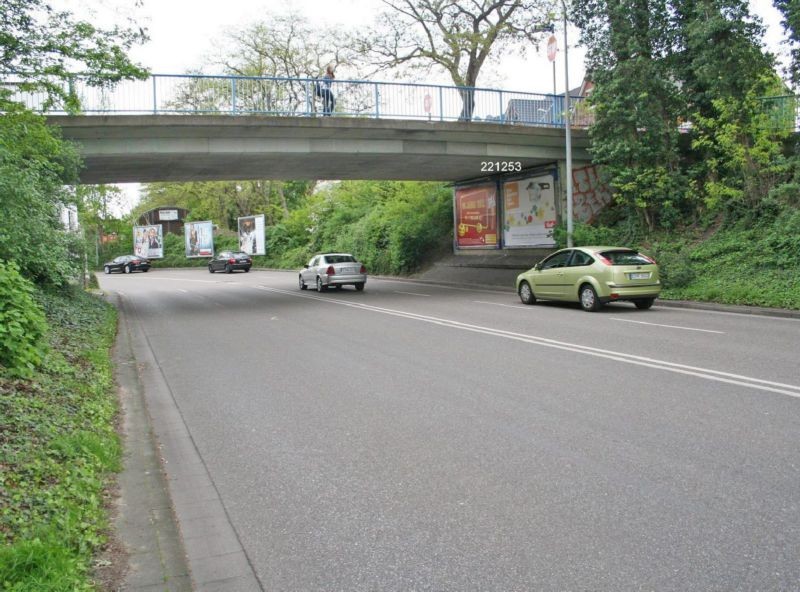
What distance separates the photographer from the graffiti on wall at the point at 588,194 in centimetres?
2636

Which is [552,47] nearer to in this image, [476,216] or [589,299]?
[476,216]

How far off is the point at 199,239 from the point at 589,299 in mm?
52475

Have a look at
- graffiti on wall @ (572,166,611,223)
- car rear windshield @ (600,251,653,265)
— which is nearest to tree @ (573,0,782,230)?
graffiti on wall @ (572,166,611,223)

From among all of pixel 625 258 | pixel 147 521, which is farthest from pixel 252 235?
pixel 147 521

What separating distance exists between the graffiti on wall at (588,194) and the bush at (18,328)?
72.2 feet

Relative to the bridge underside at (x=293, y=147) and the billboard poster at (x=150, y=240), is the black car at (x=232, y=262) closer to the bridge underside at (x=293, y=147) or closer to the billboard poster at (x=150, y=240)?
the billboard poster at (x=150, y=240)

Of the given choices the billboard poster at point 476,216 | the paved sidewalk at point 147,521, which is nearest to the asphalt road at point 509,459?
the paved sidewalk at point 147,521

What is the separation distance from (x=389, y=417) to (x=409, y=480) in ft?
5.85

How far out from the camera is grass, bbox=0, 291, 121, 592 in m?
3.19

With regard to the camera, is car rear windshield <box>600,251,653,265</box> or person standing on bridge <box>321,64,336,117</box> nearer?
car rear windshield <box>600,251,653,265</box>

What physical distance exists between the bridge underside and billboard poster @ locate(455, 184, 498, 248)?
97.4 inches

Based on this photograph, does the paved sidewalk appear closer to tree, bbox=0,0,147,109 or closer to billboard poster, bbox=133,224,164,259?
tree, bbox=0,0,147,109

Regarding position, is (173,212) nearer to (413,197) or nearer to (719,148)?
(413,197)

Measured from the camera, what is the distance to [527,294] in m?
18.5
